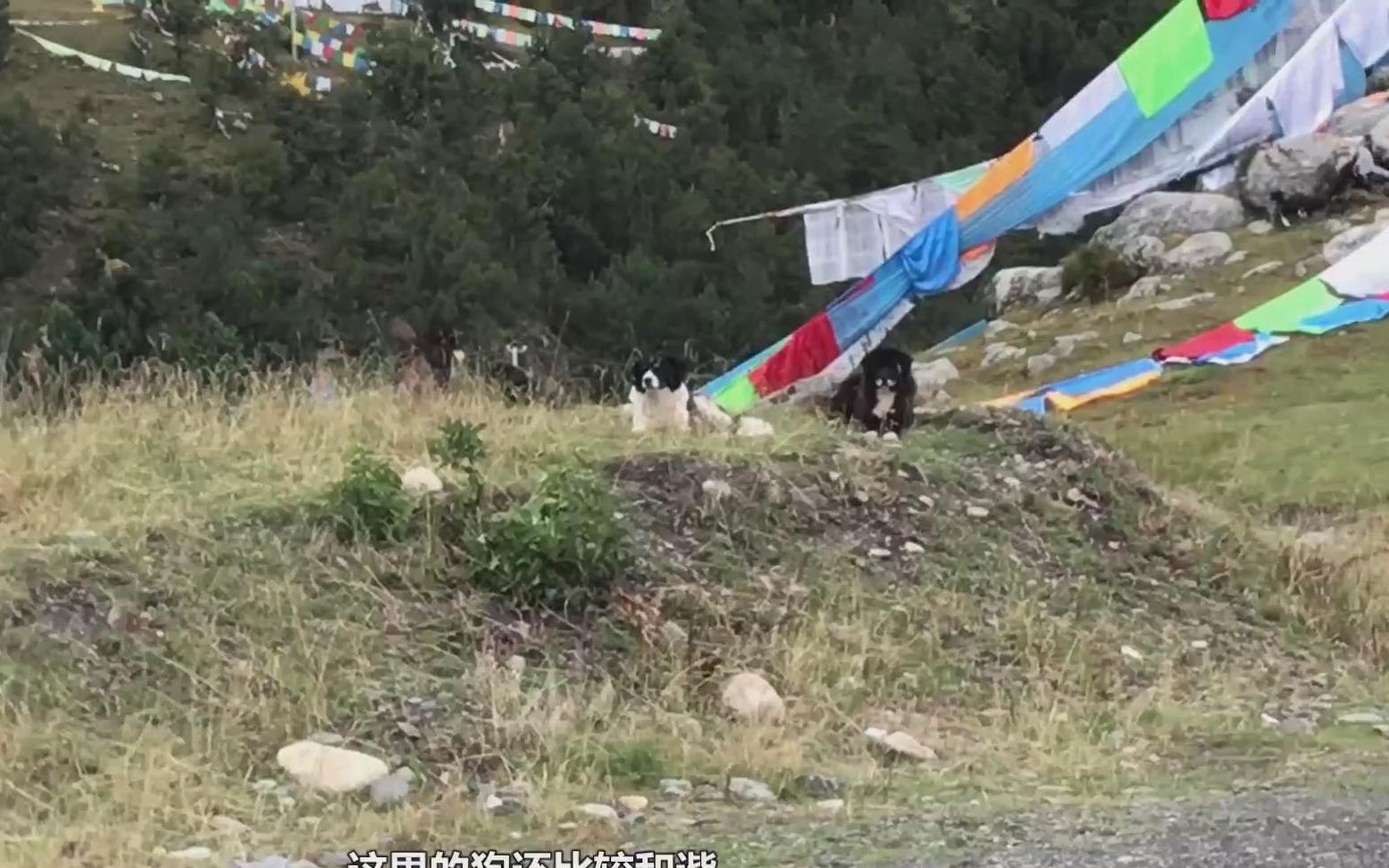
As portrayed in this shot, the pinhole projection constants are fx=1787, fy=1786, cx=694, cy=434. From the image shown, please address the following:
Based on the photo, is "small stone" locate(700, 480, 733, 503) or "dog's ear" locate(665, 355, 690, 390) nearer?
"small stone" locate(700, 480, 733, 503)

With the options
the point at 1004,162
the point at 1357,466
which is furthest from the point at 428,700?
the point at 1004,162

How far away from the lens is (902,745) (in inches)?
219

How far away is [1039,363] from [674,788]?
13.2 metres

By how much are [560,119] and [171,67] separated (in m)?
18.3

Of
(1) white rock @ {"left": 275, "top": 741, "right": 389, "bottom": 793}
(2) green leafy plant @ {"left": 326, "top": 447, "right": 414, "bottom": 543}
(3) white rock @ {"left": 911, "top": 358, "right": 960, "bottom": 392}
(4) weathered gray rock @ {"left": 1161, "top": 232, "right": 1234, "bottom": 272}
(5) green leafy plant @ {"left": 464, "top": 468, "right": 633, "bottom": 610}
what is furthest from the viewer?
(4) weathered gray rock @ {"left": 1161, "top": 232, "right": 1234, "bottom": 272}

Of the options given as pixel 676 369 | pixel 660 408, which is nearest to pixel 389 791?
pixel 660 408

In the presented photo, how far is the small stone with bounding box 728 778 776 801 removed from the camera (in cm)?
495

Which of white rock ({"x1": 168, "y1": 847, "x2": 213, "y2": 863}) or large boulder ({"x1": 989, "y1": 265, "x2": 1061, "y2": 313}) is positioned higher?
white rock ({"x1": 168, "y1": 847, "x2": 213, "y2": 863})

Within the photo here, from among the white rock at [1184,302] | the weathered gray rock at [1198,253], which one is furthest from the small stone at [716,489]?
the weathered gray rock at [1198,253]

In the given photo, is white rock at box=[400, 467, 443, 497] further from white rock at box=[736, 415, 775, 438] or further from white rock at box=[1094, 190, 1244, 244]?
white rock at box=[1094, 190, 1244, 244]

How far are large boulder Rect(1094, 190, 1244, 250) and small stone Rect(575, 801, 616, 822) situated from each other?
58.8ft

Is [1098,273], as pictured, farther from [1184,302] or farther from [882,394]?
[882,394]

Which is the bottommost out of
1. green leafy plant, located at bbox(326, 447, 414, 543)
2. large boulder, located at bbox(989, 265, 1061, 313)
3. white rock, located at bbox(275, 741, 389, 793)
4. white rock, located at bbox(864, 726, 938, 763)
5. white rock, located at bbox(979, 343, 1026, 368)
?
white rock, located at bbox(979, 343, 1026, 368)

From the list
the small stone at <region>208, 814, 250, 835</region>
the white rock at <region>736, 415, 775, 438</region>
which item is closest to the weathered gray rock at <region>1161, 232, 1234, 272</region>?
the white rock at <region>736, 415, 775, 438</region>
